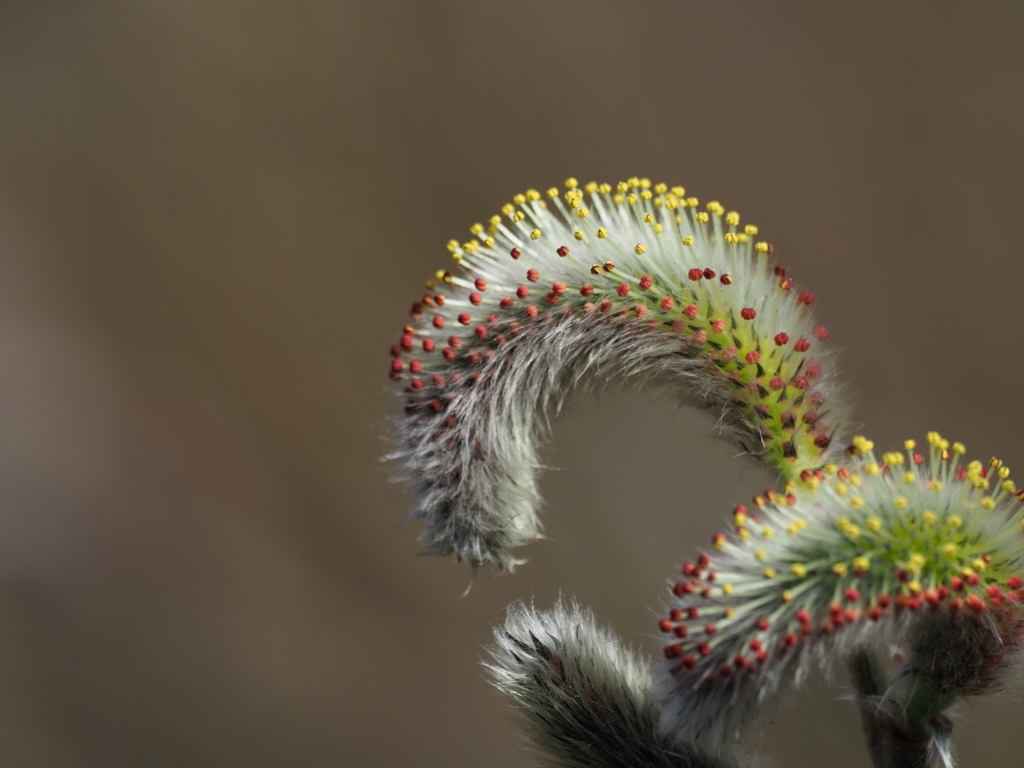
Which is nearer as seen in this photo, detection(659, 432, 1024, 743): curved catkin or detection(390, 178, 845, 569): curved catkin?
detection(659, 432, 1024, 743): curved catkin

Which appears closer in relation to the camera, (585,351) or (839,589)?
(839,589)

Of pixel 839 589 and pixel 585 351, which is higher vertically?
pixel 585 351

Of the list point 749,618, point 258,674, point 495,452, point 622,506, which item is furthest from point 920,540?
point 258,674

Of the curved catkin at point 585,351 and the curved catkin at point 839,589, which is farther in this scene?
the curved catkin at point 585,351

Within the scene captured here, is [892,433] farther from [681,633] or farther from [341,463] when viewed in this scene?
[681,633]
